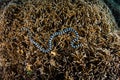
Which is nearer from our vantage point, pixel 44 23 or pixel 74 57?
pixel 74 57

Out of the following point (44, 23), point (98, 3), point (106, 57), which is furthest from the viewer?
point (98, 3)

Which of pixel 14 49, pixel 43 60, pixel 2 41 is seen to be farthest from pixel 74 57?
pixel 2 41

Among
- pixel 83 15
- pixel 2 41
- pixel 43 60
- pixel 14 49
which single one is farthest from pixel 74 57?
pixel 2 41

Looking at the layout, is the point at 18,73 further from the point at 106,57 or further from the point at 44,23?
the point at 106,57

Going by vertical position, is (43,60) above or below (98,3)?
below

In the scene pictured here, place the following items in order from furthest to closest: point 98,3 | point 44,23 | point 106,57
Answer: point 98,3, point 44,23, point 106,57

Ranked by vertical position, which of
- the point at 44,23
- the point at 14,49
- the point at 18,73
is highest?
the point at 44,23
